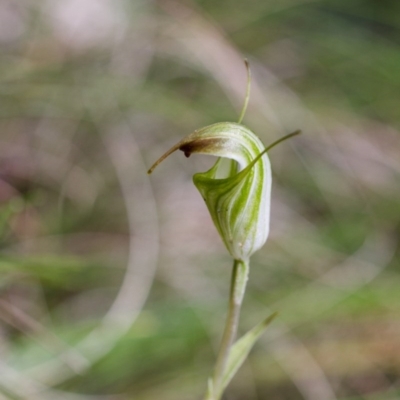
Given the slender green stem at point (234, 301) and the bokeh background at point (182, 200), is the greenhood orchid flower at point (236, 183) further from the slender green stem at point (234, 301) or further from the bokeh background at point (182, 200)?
the bokeh background at point (182, 200)

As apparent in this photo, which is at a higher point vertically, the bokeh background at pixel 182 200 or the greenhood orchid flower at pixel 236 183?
the greenhood orchid flower at pixel 236 183

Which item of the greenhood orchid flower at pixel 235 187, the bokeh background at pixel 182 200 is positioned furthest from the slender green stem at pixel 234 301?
the bokeh background at pixel 182 200

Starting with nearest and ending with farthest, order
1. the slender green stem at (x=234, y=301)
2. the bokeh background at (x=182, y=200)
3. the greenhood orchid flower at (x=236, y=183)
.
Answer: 1. the greenhood orchid flower at (x=236, y=183)
2. the slender green stem at (x=234, y=301)
3. the bokeh background at (x=182, y=200)

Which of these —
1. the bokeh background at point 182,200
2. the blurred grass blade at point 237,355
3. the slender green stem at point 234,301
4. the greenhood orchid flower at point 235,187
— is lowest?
the bokeh background at point 182,200

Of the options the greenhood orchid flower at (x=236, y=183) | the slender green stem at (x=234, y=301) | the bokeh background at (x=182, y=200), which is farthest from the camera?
the bokeh background at (x=182, y=200)

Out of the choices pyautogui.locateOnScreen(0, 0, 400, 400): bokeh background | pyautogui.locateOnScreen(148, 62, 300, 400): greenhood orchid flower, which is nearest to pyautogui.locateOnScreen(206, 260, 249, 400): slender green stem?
pyautogui.locateOnScreen(148, 62, 300, 400): greenhood orchid flower

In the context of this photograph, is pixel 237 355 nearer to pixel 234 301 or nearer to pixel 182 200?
pixel 234 301

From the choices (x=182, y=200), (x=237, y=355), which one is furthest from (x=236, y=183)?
(x=182, y=200)

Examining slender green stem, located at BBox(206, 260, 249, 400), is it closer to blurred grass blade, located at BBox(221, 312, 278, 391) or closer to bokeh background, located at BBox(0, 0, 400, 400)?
blurred grass blade, located at BBox(221, 312, 278, 391)
